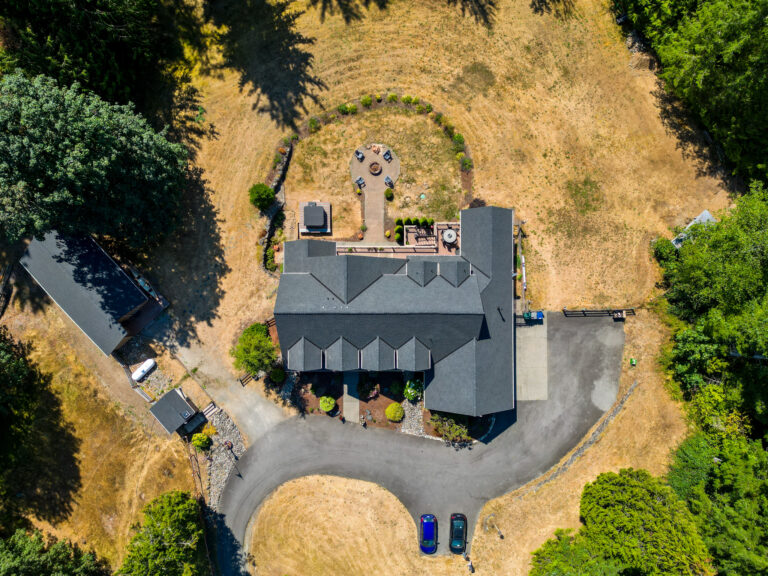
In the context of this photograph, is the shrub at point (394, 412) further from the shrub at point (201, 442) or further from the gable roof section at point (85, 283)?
the gable roof section at point (85, 283)

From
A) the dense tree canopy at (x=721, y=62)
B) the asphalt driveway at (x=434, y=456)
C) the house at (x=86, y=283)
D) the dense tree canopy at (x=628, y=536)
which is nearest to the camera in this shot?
the dense tree canopy at (x=628, y=536)

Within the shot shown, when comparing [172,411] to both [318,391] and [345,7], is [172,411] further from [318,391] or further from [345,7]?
[345,7]

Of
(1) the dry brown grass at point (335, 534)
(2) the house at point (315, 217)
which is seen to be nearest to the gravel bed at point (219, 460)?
(1) the dry brown grass at point (335, 534)

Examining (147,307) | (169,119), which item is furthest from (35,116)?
(147,307)

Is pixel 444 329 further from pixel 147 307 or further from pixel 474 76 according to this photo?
pixel 147 307

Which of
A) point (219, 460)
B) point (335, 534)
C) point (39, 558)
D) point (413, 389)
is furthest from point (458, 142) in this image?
point (39, 558)

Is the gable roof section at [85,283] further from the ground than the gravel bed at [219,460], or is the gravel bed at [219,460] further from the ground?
the gable roof section at [85,283]
